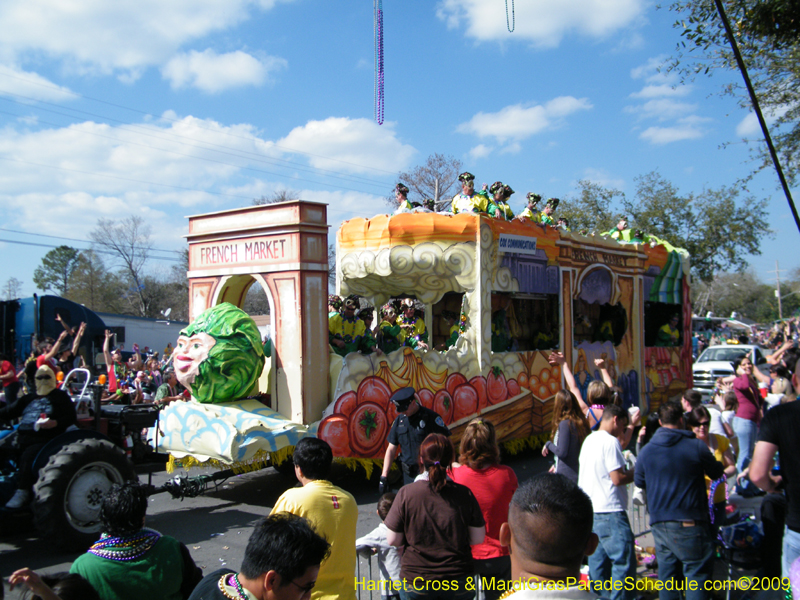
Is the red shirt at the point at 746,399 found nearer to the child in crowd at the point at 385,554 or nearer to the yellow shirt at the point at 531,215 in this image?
the yellow shirt at the point at 531,215

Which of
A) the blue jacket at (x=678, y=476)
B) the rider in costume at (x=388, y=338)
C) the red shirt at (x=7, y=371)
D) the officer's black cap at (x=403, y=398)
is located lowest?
the blue jacket at (x=678, y=476)

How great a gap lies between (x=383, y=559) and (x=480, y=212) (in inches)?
266

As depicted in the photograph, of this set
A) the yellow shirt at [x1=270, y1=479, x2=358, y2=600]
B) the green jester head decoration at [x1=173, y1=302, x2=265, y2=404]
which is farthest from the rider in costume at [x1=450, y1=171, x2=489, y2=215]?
the yellow shirt at [x1=270, y1=479, x2=358, y2=600]

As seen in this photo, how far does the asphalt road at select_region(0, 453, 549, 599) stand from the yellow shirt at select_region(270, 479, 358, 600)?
275 cm

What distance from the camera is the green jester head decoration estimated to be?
7.64m

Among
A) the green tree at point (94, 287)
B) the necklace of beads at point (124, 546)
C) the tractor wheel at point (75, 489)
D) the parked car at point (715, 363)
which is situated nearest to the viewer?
the necklace of beads at point (124, 546)

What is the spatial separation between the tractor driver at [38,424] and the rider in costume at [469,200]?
19.8 ft

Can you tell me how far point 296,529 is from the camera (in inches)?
83.6

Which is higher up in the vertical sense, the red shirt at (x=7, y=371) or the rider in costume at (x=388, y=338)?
the rider in costume at (x=388, y=338)

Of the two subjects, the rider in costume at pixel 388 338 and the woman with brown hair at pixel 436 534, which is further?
the rider in costume at pixel 388 338

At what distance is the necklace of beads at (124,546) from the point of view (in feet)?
8.63

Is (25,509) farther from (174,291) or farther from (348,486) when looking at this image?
(174,291)

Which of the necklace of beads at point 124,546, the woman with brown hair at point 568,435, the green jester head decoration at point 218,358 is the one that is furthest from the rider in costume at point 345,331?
the necklace of beads at point 124,546

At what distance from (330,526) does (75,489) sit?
3.97 metres
